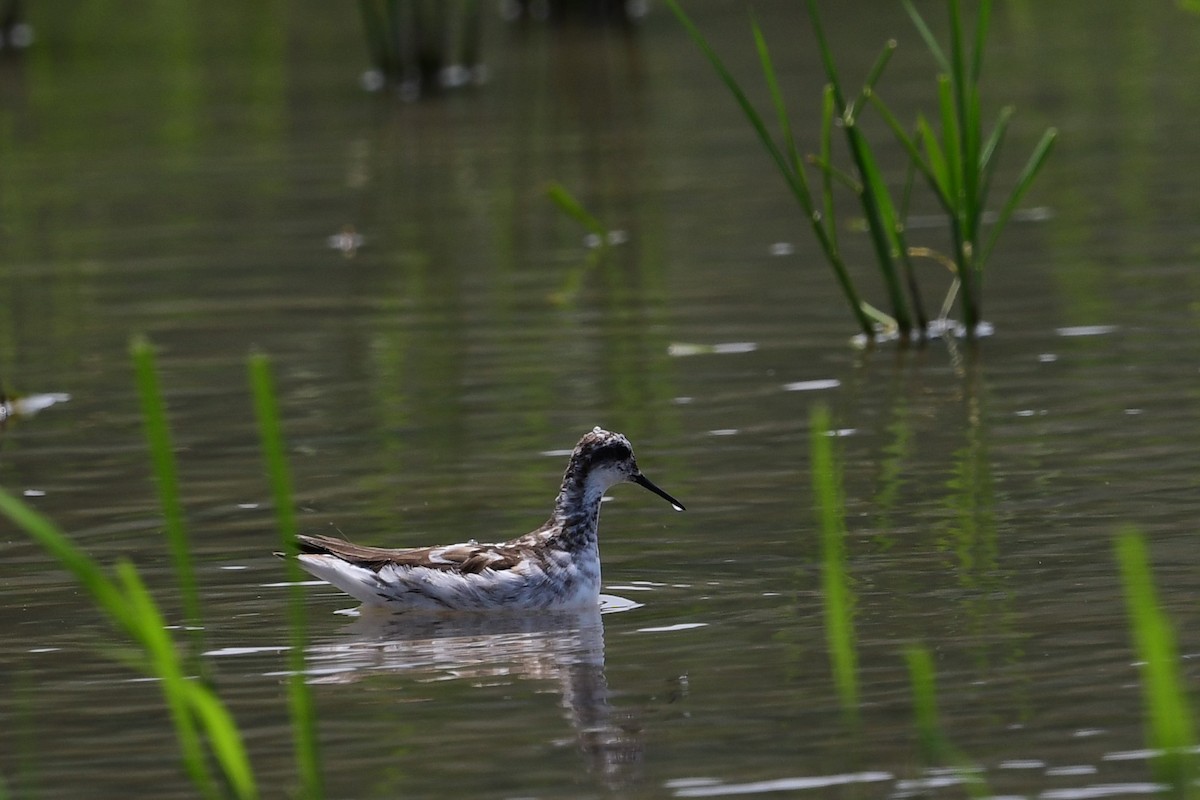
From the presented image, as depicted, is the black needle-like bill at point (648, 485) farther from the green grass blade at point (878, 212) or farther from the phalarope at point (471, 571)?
the green grass blade at point (878, 212)

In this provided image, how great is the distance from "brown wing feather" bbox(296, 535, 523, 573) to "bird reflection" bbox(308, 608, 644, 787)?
0.68ft

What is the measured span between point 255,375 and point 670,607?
4052 mm

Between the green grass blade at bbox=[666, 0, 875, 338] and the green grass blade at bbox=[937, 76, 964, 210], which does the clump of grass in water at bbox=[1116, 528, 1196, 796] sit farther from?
the green grass blade at bbox=[937, 76, 964, 210]

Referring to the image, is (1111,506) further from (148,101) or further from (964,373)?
(148,101)

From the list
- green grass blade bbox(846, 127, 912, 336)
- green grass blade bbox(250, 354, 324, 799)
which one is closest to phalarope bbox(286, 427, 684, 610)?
green grass blade bbox(250, 354, 324, 799)

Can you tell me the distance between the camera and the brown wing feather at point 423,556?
303 inches

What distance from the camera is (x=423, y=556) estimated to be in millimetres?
7730

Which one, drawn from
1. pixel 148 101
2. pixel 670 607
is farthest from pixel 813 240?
pixel 148 101

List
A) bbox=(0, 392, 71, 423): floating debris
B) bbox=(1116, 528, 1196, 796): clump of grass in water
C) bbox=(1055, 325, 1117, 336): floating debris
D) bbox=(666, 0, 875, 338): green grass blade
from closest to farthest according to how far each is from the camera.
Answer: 1. bbox=(1116, 528, 1196, 796): clump of grass in water
2. bbox=(666, 0, 875, 338): green grass blade
3. bbox=(0, 392, 71, 423): floating debris
4. bbox=(1055, 325, 1117, 336): floating debris

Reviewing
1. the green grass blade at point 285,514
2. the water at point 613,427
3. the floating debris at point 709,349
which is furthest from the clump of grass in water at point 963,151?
the green grass blade at point 285,514

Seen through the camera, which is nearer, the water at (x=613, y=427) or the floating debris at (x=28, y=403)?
the water at (x=613, y=427)

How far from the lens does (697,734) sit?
20.2 ft

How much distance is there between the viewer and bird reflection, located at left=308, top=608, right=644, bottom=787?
6.32m

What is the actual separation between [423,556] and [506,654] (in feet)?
2.10
